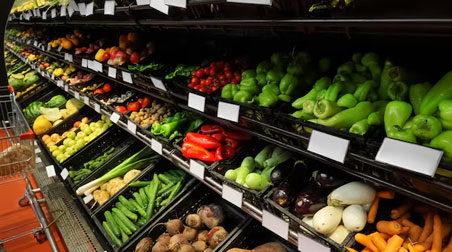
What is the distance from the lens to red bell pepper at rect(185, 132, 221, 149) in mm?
1942

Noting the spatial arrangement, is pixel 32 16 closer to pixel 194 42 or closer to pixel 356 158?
pixel 194 42

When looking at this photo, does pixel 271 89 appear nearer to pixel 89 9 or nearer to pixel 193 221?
pixel 193 221

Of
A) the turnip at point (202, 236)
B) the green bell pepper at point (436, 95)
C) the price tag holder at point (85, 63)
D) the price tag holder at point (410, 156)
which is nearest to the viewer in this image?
the price tag holder at point (410, 156)

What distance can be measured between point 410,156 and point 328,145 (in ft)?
0.87

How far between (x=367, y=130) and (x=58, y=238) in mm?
2840

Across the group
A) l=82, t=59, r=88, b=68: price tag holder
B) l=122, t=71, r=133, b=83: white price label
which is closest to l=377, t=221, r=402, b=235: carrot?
l=122, t=71, r=133, b=83: white price label

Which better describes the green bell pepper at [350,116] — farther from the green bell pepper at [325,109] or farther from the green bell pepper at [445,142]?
the green bell pepper at [445,142]

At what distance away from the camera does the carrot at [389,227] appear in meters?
1.14

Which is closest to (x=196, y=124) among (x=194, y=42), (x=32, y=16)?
(x=194, y=42)

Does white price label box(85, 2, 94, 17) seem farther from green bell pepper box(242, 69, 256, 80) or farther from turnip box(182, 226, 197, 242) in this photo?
turnip box(182, 226, 197, 242)

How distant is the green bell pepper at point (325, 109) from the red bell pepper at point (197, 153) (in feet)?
2.66

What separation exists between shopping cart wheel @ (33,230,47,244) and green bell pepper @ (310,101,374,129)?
2.79 meters

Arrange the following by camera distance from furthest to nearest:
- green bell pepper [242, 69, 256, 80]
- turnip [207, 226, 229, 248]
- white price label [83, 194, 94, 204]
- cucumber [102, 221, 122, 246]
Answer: white price label [83, 194, 94, 204], cucumber [102, 221, 122, 246], turnip [207, 226, 229, 248], green bell pepper [242, 69, 256, 80]

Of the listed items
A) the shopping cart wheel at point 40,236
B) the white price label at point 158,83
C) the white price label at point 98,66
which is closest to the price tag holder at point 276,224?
the white price label at point 158,83
